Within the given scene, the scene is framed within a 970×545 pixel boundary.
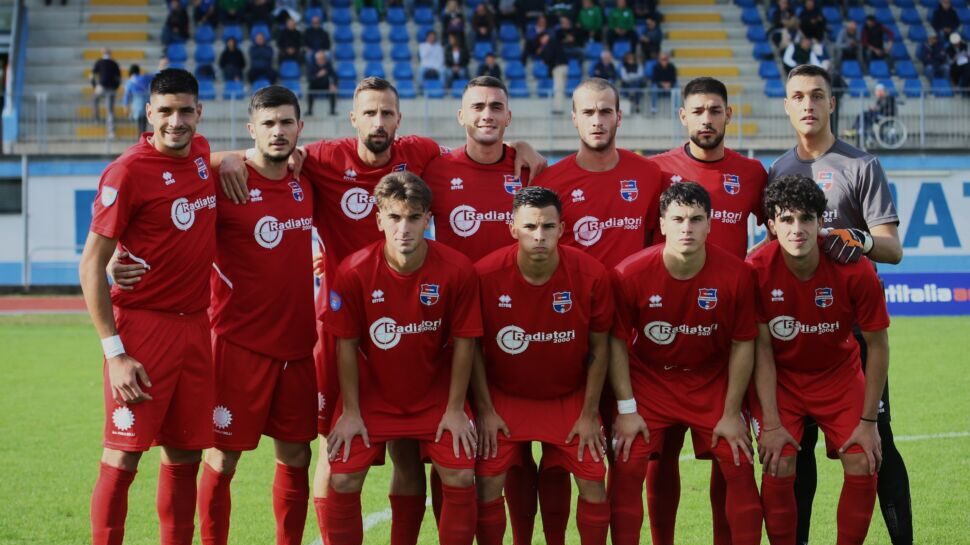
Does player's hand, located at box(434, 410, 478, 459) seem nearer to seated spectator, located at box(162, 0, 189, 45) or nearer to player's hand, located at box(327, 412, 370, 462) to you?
player's hand, located at box(327, 412, 370, 462)

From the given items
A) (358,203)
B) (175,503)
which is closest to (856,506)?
(358,203)

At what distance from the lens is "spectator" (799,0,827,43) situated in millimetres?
24656

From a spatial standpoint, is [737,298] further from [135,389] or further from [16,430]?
[16,430]

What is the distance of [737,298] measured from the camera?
5605 millimetres

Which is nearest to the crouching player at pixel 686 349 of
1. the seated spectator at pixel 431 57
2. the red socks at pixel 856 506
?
the red socks at pixel 856 506

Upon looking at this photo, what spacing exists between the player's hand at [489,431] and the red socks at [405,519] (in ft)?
1.59

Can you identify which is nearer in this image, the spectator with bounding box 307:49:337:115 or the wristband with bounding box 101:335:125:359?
the wristband with bounding box 101:335:125:359

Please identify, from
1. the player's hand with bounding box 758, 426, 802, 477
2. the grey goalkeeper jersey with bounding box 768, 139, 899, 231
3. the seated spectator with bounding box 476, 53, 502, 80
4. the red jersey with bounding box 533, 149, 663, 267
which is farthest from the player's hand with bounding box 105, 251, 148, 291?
the seated spectator with bounding box 476, 53, 502, 80

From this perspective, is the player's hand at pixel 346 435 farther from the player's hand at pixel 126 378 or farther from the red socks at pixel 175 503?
the player's hand at pixel 126 378

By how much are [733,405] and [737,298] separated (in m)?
0.51

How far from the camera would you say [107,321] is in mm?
5254

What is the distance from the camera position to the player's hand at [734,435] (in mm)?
5590

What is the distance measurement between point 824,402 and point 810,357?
0.74 ft

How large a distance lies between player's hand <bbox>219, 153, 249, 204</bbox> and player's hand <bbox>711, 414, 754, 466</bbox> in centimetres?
253
